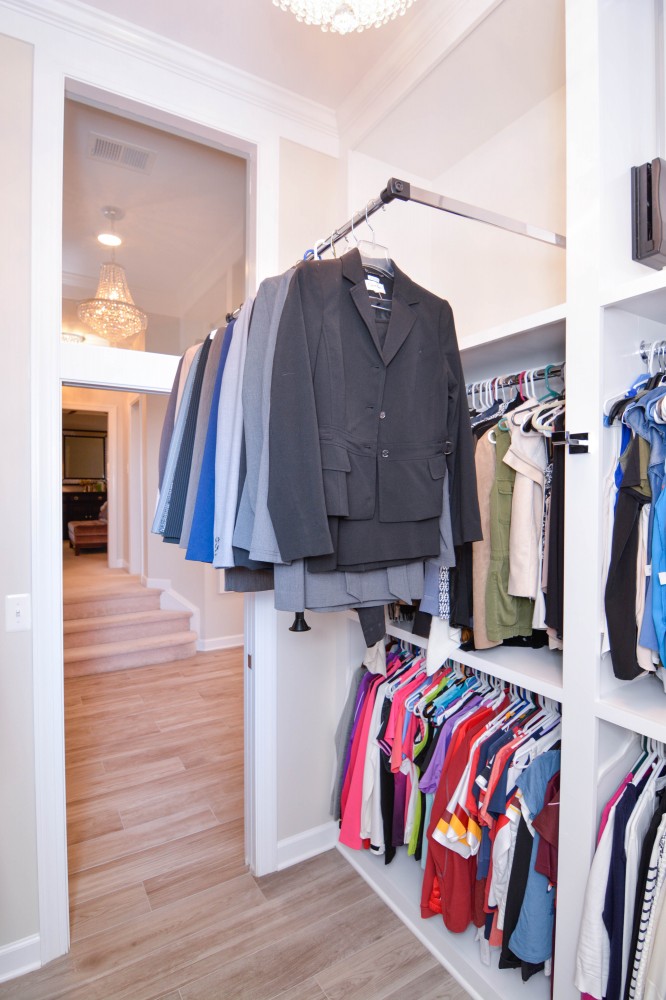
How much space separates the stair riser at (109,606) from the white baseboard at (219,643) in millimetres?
609

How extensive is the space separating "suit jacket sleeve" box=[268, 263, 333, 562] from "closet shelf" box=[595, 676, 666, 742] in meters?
0.70

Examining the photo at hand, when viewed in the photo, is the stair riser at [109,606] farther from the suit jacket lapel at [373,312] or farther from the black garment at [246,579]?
the suit jacket lapel at [373,312]

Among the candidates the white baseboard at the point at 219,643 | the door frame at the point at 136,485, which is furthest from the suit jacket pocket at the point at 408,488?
the white baseboard at the point at 219,643

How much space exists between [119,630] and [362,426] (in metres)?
3.94

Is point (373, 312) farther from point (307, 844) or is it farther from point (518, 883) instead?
point (307, 844)

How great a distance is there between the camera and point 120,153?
1.90 metres

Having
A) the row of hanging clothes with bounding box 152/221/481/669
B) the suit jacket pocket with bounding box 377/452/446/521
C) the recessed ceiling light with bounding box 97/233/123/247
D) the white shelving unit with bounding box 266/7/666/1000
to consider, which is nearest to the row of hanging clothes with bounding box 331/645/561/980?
the white shelving unit with bounding box 266/7/666/1000

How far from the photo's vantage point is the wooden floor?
61.6 inches

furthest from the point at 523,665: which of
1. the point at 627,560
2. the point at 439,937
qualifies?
the point at 439,937

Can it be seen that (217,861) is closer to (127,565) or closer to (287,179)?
(287,179)

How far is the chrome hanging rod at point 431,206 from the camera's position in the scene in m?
1.14

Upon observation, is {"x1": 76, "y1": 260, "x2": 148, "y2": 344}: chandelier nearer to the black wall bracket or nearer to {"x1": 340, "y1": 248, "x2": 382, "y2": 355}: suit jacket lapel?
{"x1": 340, "y1": 248, "x2": 382, "y2": 355}: suit jacket lapel

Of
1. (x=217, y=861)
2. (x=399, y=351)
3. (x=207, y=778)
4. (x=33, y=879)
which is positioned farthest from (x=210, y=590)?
(x=399, y=351)

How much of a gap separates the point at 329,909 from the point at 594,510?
1.67m
